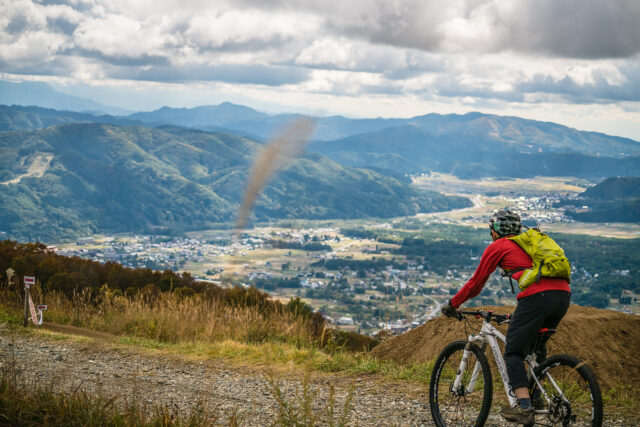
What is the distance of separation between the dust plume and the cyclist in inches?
95.5

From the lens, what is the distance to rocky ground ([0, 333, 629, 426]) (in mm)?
5387

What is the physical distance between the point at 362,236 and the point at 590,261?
48.6 m

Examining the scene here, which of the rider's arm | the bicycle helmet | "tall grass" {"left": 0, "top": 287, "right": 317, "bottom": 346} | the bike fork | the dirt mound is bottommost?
"tall grass" {"left": 0, "top": 287, "right": 317, "bottom": 346}

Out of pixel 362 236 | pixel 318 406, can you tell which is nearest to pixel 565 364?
pixel 318 406

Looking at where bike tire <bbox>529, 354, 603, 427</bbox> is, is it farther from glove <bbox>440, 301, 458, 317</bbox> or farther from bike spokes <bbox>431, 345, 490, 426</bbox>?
glove <bbox>440, 301, 458, 317</bbox>

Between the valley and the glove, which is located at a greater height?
the glove

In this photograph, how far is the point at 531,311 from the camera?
4246mm

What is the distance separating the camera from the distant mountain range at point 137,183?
116 metres

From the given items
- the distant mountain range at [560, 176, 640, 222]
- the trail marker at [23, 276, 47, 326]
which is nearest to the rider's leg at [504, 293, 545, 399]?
the trail marker at [23, 276, 47, 326]

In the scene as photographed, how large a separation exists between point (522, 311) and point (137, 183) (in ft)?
468

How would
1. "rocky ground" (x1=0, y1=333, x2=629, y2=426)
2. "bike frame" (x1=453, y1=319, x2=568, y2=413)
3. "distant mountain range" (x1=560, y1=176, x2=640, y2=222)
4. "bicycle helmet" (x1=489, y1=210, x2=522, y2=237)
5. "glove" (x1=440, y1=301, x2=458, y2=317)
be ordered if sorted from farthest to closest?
"distant mountain range" (x1=560, y1=176, x2=640, y2=222), "rocky ground" (x1=0, y1=333, x2=629, y2=426), "glove" (x1=440, y1=301, x2=458, y2=317), "bicycle helmet" (x1=489, y1=210, x2=522, y2=237), "bike frame" (x1=453, y1=319, x2=568, y2=413)

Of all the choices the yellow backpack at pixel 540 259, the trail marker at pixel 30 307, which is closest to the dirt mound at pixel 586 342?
the yellow backpack at pixel 540 259

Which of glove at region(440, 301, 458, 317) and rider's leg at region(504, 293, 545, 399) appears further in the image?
glove at region(440, 301, 458, 317)

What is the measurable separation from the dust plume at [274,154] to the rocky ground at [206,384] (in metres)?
2.72
